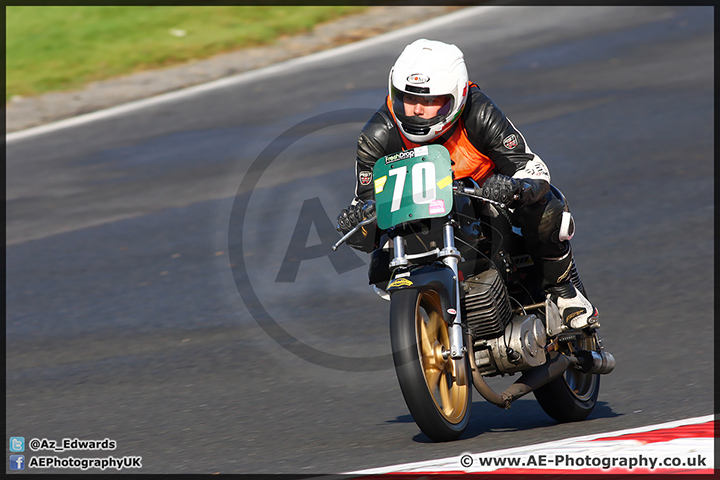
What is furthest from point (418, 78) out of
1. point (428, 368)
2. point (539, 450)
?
point (539, 450)

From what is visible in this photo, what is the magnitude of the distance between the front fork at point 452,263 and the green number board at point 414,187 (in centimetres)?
14

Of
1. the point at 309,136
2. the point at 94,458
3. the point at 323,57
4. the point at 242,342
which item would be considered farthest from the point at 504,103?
the point at 94,458

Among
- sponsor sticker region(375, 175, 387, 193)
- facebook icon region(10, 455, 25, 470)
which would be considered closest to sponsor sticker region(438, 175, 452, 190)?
sponsor sticker region(375, 175, 387, 193)

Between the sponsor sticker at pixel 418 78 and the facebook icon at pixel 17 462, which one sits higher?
the sponsor sticker at pixel 418 78

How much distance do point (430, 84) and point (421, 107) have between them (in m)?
0.14

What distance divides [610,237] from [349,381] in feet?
12.1

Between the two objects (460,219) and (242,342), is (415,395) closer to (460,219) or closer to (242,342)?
(460,219)

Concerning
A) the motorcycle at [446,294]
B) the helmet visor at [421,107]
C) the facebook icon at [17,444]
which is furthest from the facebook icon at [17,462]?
the helmet visor at [421,107]

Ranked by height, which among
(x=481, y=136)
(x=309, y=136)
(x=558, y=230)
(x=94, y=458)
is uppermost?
(x=481, y=136)

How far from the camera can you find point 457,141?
565 centimetres

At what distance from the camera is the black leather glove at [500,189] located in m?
5.17

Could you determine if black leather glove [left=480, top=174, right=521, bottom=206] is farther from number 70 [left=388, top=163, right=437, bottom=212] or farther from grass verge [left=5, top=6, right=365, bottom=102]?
grass verge [left=5, top=6, right=365, bottom=102]

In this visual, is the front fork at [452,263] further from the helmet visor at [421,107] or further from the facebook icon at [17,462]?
the facebook icon at [17,462]

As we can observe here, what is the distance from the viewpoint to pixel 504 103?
551 inches
